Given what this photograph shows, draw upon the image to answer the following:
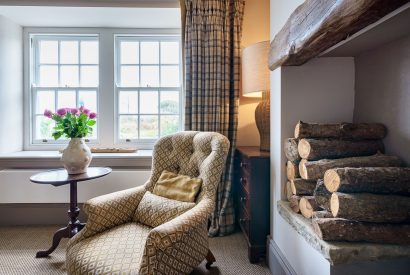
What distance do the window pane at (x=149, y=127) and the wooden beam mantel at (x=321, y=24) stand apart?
176 cm

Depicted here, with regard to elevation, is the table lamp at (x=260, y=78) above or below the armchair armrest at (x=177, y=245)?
above

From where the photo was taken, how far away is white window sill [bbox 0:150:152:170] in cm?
268

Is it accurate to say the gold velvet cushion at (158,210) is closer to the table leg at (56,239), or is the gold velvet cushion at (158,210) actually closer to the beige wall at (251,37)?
the table leg at (56,239)

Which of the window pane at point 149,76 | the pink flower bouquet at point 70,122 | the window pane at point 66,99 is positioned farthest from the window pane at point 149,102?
the pink flower bouquet at point 70,122

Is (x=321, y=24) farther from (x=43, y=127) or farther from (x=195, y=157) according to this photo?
(x=43, y=127)

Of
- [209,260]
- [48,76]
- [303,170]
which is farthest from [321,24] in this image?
[48,76]

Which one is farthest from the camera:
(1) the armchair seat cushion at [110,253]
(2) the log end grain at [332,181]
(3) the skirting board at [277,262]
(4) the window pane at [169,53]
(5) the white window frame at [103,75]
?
(4) the window pane at [169,53]

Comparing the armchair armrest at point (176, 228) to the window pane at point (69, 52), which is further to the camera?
the window pane at point (69, 52)

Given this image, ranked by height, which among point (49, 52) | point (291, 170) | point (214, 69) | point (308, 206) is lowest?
point (308, 206)

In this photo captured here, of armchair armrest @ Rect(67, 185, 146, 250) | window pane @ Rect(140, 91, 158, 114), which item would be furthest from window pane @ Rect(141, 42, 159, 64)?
armchair armrest @ Rect(67, 185, 146, 250)

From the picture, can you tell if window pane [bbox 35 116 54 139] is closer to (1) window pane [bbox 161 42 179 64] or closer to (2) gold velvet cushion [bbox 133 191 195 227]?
(1) window pane [bbox 161 42 179 64]

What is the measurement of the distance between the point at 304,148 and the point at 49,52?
3.03 m

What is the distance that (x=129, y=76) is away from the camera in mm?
3105

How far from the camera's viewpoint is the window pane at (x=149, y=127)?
3.12 meters
